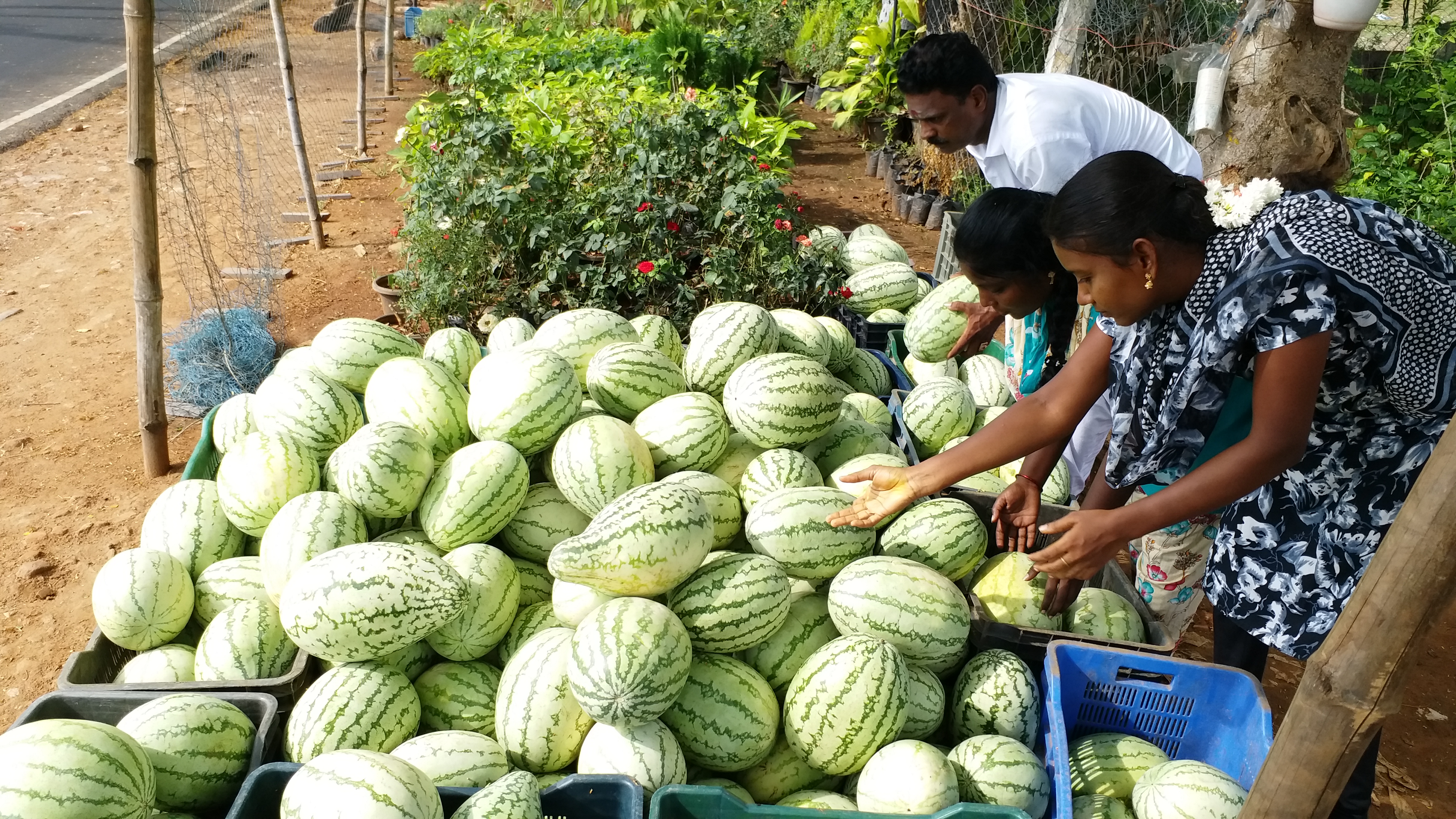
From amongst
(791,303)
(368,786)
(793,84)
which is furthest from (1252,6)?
(793,84)

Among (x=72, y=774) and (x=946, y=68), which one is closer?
(x=72, y=774)

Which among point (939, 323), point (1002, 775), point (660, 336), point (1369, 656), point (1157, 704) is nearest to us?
point (1369, 656)

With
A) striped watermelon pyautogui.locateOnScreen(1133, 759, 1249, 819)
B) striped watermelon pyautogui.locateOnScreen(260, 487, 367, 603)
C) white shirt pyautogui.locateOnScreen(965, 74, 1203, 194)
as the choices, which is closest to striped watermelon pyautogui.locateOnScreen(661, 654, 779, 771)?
striped watermelon pyautogui.locateOnScreen(1133, 759, 1249, 819)

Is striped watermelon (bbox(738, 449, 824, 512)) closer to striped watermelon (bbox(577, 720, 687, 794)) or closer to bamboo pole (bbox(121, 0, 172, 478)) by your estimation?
striped watermelon (bbox(577, 720, 687, 794))

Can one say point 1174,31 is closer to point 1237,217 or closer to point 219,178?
point 1237,217

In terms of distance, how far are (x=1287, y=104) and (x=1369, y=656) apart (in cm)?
375

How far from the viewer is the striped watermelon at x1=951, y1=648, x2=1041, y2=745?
239cm

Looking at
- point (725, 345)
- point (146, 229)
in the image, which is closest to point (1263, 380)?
point (725, 345)

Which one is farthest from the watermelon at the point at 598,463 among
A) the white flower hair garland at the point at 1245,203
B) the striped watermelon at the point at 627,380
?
the white flower hair garland at the point at 1245,203

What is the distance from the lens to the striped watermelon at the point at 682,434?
2.97m

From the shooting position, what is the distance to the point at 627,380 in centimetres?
316

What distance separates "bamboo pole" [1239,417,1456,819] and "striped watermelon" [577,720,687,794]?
3.93 feet

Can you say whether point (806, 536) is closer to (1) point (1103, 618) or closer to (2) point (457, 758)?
(1) point (1103, 618)

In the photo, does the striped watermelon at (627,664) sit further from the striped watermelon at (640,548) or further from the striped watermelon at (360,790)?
the striped watermelon at (360,790)
